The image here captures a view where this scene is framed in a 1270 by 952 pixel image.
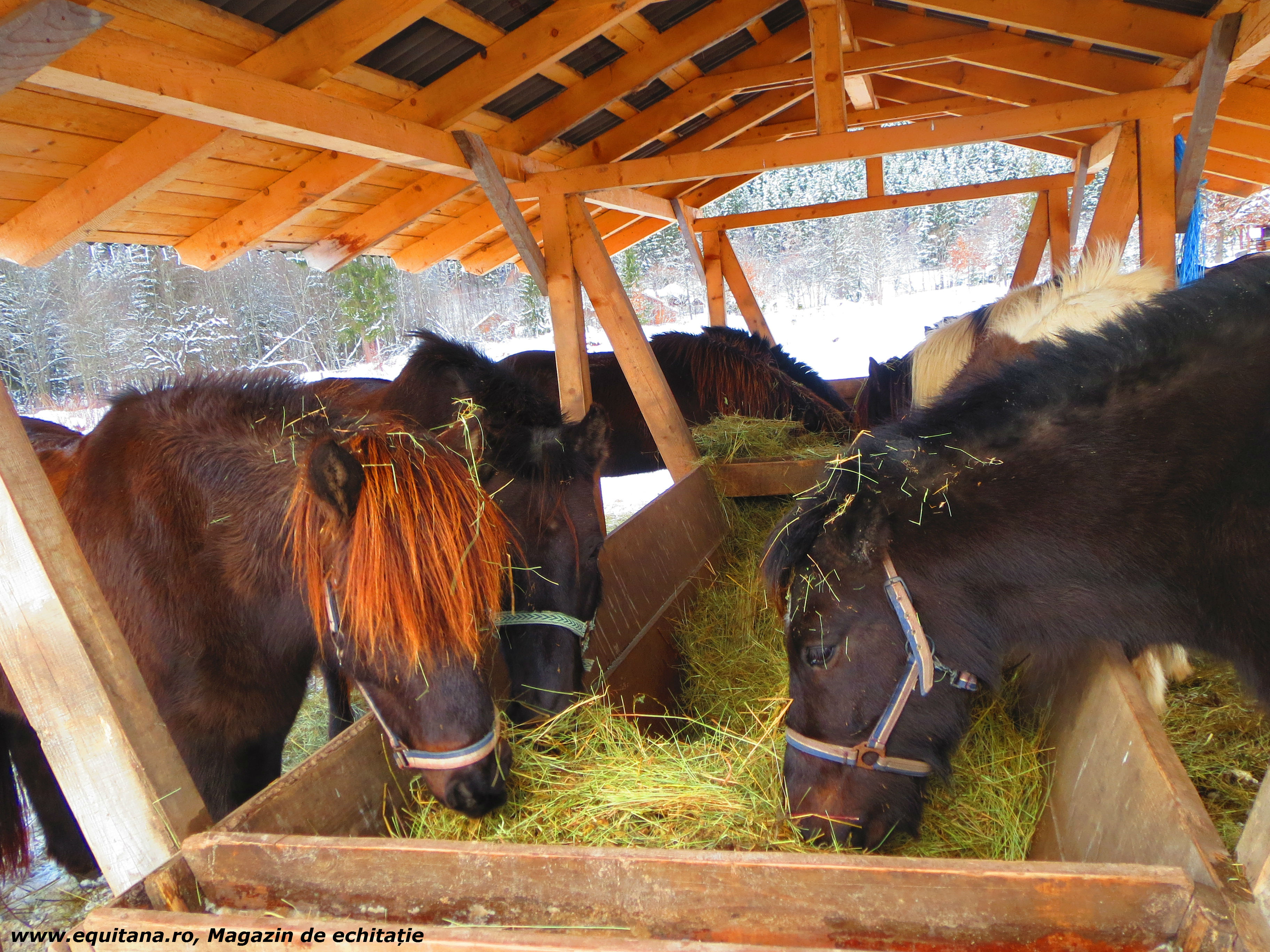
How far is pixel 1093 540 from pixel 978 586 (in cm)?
26

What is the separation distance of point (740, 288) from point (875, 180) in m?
1.71

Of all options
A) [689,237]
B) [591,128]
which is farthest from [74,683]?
[689,237]

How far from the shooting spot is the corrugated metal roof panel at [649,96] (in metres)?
5.67

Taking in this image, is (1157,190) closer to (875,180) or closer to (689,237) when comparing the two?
(875,180)

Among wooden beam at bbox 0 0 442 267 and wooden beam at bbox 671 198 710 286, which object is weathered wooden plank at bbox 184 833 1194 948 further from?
wooden beam at bbox 671 198 710 286

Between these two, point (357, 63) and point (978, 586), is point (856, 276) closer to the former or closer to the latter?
point (357, 63)

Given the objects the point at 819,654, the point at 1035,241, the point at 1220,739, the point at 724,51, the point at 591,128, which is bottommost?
the point at 1220,739

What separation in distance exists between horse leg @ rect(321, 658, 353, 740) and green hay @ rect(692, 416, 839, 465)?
2.33m

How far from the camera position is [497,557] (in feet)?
6.16

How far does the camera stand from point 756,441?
496 centimetres

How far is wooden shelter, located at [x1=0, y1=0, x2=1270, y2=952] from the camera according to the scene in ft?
3.90

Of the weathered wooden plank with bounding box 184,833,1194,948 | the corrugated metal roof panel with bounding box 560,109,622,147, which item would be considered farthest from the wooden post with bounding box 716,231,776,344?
the weathered wooden plank with bounding box 184,833,1194,948

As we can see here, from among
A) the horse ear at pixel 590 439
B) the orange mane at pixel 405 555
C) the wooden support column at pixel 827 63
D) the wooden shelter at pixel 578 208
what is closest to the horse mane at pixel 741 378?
the wooden shelter at pixel 578 208

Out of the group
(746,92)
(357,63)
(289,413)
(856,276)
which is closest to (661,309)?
(856,276)
